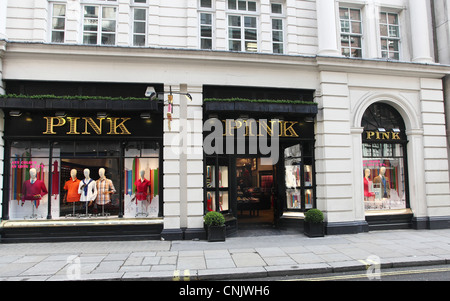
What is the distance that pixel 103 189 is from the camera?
34.2 ft

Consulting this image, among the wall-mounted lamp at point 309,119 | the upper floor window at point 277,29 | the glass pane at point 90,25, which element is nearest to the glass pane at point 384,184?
the wall-mounted lamp at point 309,119

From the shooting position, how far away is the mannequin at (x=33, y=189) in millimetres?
10070

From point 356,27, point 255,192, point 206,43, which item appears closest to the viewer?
point 206,43

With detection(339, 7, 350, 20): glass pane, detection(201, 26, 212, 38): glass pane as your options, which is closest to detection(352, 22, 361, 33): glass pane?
detection(339, 7, 350, 20): glass pane

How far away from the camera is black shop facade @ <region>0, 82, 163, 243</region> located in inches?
390

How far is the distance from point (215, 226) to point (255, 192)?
7.16 metres

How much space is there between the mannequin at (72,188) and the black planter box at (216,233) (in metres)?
4.74

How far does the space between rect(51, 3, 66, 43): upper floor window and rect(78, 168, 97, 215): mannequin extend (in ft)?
16.1

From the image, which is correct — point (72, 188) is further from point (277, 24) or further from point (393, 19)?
point (393, 19)

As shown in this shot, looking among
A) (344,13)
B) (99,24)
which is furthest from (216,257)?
(344,13)

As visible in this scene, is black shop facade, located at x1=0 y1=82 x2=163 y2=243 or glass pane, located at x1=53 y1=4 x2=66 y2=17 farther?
glass pane, located at x1=53 y1=4 x2=66 y2=17

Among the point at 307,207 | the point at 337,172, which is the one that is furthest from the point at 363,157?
the point at 307,207

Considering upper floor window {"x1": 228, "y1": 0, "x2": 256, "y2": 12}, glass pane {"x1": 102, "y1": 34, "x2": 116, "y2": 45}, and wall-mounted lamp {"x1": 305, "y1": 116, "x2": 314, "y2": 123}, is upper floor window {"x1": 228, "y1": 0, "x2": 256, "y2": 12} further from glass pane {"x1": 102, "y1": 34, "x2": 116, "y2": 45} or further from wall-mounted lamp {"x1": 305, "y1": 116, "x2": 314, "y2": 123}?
wall-mounted lamp {"x1": 305, "y1": 116, "x2": 314, "y2": 123}
